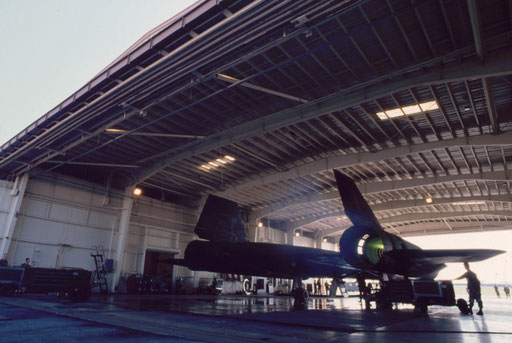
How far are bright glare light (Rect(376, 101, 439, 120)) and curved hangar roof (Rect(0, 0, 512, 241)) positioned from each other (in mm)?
72

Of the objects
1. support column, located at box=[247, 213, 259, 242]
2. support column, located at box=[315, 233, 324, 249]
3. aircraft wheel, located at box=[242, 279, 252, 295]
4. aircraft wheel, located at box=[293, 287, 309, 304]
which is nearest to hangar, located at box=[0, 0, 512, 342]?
support column, located at box=[247, 213, 259, 242]

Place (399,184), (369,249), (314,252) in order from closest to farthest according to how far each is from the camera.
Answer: (369,249)
(314,252)
(399,184)

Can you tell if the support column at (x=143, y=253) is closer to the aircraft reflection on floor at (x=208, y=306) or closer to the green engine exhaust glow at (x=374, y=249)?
the aircraft reflection on floor at (x=208, y=306)

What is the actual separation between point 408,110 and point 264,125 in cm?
576

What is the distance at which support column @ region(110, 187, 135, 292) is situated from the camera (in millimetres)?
17234

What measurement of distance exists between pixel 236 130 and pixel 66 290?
8.90 metres

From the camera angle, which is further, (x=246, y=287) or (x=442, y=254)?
(x=246, y=287)

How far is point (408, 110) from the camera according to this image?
11844mm

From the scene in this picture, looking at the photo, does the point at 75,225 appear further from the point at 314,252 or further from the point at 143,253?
the point at 314,252

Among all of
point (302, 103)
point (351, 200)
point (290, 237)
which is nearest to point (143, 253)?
point (290, 237)

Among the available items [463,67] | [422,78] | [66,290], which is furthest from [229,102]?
[66,290]

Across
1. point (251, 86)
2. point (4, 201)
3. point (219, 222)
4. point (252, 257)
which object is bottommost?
point (252, 257)

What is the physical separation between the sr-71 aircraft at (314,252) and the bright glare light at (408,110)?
5662mm

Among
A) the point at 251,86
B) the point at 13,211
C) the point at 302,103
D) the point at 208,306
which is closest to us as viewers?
the point at 208,306
